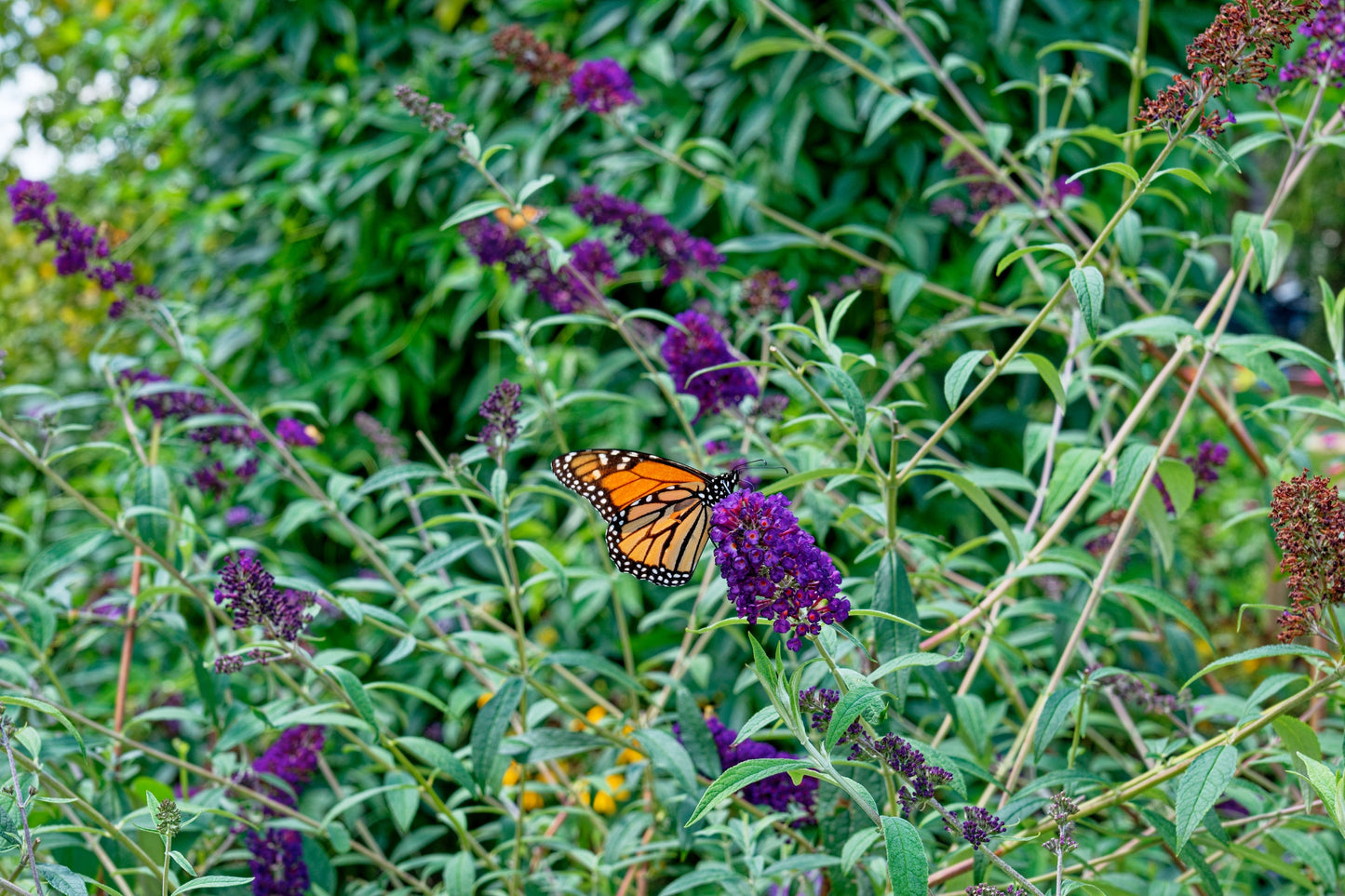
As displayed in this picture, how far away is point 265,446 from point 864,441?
2461 millimetres

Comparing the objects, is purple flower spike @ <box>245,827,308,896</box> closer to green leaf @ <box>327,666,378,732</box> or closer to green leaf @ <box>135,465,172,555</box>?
green leaf @ <box>327,666,378,732</box>

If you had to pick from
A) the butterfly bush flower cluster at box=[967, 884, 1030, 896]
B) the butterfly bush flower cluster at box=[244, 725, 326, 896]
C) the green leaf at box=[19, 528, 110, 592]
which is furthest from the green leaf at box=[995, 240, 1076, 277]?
the green leaf at box=[19, 528, 110, 592]

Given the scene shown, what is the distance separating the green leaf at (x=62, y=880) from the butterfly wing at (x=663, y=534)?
3.05 ft

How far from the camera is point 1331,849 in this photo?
6.51 ft

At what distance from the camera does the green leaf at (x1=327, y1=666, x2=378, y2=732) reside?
1591mm

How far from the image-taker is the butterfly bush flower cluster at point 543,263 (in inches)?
84.0

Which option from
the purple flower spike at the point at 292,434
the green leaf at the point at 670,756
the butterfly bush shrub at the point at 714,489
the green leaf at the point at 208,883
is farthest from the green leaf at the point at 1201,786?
the purple flower spike at the point at 292,434

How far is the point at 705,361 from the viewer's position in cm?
183

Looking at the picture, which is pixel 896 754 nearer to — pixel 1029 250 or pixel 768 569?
pixel 768 569

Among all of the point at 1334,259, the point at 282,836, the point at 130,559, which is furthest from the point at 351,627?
the point at 1334,259

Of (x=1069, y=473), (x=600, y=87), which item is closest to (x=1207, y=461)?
(x=1069, y=473)

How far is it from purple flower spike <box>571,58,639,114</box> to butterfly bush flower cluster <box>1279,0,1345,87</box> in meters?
1.30

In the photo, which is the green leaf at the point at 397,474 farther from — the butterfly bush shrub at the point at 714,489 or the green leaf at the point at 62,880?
the green leaf at the point at 62,880

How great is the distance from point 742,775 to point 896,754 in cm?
21
